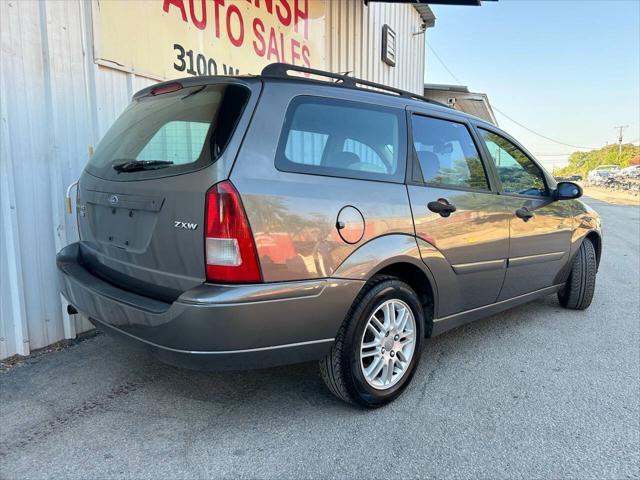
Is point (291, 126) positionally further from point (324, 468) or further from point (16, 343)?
point (16, 343)

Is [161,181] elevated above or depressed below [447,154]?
below

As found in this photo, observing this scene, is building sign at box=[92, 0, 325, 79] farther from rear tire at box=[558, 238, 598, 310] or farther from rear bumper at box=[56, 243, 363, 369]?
rear tire at box=[558, 238, 598, 310]

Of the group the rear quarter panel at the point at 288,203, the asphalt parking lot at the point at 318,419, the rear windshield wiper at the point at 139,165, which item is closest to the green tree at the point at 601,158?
the asphalt parking lot at the point at 318,419

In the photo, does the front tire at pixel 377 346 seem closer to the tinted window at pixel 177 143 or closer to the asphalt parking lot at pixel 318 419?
A: the asphalt parking lot at pixel 318 419

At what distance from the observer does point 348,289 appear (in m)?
2.39

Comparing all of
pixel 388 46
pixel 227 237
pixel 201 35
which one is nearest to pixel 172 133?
pixel 227 237

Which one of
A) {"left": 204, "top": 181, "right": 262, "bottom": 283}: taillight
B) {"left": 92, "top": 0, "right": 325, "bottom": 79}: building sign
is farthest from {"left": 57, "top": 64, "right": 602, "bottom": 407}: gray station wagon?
{"left": 92, "top": 0, "right": 325, "bottom": 79}: building sign

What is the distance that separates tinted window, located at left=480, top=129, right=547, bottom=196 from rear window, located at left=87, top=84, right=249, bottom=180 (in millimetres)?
2100

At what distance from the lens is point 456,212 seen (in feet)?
9.93

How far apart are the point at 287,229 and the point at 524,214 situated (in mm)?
2258

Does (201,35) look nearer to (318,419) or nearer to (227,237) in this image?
(227,237)

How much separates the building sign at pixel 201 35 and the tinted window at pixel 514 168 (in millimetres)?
2839

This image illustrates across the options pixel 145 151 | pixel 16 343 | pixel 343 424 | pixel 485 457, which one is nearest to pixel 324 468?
pixel 343 424

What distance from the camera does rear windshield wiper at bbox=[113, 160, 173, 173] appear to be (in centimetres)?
239
